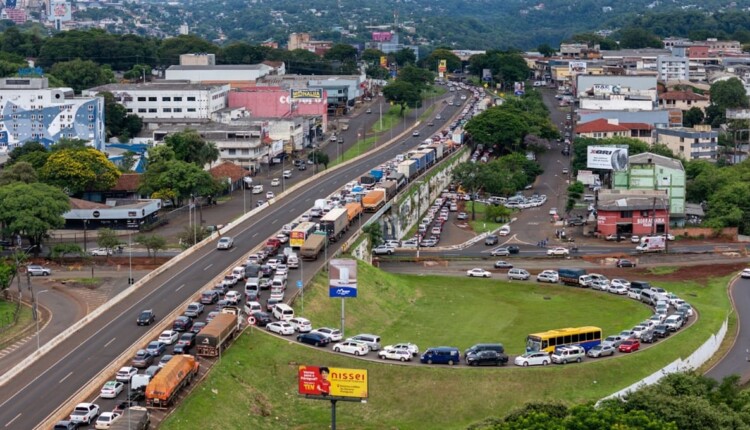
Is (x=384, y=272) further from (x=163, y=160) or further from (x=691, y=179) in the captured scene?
(x=691, y=179)

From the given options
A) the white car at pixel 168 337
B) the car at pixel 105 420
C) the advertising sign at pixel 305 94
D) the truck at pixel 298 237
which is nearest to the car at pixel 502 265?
the truck at pixel 298 237

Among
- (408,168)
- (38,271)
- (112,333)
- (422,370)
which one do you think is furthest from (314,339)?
(408,168)

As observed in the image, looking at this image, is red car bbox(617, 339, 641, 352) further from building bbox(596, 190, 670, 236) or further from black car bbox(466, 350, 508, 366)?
building bbox(596, 190, 670, 236)

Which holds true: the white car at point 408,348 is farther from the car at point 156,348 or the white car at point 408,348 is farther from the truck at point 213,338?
the car at point 156,348

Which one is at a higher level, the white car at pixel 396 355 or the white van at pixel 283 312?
the white van at pixel 283 312

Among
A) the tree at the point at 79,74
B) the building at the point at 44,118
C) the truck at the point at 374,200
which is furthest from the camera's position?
the tree at the point at 79,74

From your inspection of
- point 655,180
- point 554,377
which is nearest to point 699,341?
point 554,377
